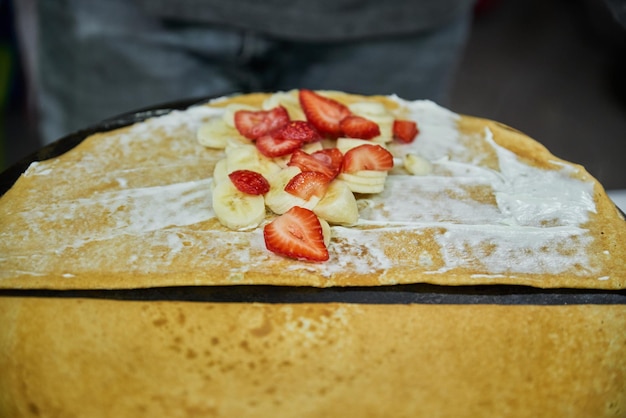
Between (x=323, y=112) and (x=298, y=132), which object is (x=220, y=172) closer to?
(x=298, y=132)

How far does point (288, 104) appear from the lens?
195 centimetres

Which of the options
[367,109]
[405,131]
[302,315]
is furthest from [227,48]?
[302,315]

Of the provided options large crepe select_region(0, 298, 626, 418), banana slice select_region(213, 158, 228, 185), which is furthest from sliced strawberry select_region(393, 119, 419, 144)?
large crepe select_region(0, 298, 626, 418)

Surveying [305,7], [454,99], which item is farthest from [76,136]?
[454,99]

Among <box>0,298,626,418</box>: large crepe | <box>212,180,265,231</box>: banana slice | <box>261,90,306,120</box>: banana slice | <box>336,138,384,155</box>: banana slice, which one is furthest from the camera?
<box>261,90,306,120</box>: banana slice

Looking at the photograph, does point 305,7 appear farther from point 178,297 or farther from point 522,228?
point 178,297

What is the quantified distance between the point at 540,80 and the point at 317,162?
4.63 meters

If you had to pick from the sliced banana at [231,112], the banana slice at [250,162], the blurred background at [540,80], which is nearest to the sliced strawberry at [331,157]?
the banana slice at [250,162]

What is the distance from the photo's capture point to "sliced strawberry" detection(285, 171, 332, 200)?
157 centimetres

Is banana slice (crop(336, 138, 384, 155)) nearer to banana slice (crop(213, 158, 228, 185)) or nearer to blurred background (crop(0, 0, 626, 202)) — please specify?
banana slice (crop(213, 158, 228, 185))

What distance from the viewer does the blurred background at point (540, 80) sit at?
459 cm

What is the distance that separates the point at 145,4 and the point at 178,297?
1.60 m

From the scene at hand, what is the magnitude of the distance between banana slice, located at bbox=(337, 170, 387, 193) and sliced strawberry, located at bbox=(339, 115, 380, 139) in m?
0.18

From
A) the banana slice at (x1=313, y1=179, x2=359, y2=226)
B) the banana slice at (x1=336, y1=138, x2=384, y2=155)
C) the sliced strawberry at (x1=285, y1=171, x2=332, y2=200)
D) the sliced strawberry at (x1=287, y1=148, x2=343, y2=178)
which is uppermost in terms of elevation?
the banana slice at (x1=336, y1=138, x2=384, y2=155)
